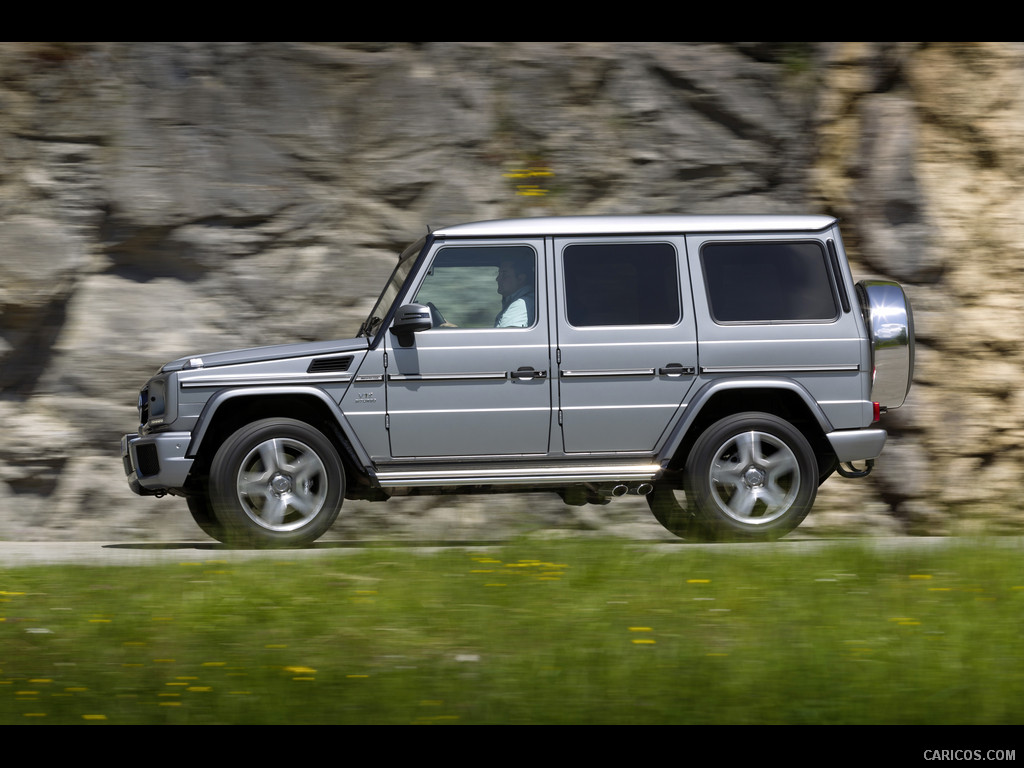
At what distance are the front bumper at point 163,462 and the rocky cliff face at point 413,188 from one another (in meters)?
4.05

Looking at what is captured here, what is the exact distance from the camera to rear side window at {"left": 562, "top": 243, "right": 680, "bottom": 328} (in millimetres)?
7715

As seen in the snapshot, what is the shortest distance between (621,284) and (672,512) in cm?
177

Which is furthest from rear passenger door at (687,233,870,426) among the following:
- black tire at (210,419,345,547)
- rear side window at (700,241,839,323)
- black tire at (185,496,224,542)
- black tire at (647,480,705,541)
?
black tire at (185,496,224,542)

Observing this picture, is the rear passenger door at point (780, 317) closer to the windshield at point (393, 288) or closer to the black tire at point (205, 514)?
the windshield at point (393, 288)

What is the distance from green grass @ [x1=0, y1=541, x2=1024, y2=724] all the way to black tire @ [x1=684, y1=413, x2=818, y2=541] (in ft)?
3.37

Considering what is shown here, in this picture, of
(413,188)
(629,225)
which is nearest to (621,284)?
(629,225)

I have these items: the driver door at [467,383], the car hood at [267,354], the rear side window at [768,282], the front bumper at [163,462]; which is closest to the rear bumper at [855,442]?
the rear side window at [768,282]

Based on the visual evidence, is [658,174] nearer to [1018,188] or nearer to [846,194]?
[846,194]

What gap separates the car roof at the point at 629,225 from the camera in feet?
25.3

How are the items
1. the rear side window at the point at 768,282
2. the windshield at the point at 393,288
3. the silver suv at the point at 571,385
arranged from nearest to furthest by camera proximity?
the silver suv at the point at 571,385 < the rear side window at the point at 768,282 < the windshield at the point at 393,288

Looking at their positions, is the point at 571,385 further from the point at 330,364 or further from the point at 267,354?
the point at 267,354

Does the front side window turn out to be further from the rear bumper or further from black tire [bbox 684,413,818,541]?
Result: the rear bumper

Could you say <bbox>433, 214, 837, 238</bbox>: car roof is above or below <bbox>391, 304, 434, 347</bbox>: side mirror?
above

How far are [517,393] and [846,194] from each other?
6.17 meters
